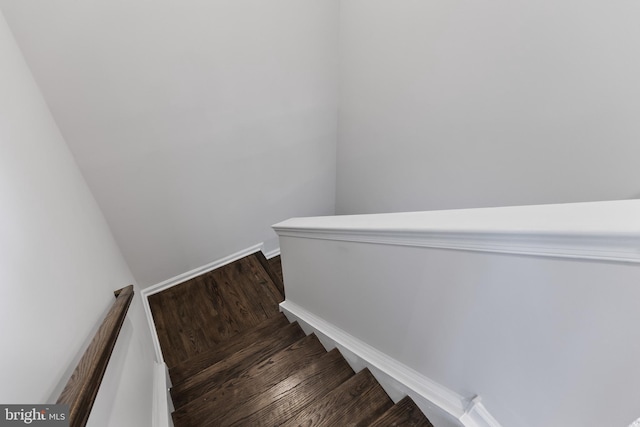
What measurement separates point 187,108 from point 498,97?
1.78 metres

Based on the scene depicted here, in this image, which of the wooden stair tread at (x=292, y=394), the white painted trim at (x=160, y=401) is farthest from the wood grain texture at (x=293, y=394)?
the white painted trim at (x=160, y=401)

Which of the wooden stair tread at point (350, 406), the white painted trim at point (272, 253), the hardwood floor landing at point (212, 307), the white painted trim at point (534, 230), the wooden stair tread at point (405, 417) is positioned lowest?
the hardwood floor landing at point (212, 307)

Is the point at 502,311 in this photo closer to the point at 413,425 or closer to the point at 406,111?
the point at 413,425

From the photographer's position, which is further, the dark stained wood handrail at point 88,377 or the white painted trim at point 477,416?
the white painted trim at point 477,416

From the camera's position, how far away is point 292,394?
162cm

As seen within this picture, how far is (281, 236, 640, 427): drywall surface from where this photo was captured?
55 centimetres

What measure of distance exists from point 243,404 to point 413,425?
2.98ft

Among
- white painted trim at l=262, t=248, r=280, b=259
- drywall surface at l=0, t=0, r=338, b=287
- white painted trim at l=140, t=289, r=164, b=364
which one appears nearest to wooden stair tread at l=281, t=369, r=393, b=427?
white painted trim at l=140, t=289, r=164, b=364

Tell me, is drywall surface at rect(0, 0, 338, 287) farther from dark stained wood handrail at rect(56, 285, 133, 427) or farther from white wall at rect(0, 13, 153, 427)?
dark stained wood handrail at rect(56, 285, 133, 427)

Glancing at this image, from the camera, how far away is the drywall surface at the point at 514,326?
553mm

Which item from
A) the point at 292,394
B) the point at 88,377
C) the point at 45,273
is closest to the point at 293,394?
the point at 292,394

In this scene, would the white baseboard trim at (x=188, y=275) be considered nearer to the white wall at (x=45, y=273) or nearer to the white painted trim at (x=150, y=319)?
the white painted trim at (x=150, y=319)

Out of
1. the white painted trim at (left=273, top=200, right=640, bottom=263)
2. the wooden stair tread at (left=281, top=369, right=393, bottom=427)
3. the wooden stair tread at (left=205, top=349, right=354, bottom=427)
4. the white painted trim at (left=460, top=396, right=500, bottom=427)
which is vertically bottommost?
the wooden stair tread at (left=205, top=349, right=354, bottom=427)

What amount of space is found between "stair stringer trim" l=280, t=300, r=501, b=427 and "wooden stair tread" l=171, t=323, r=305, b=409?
222 mm
